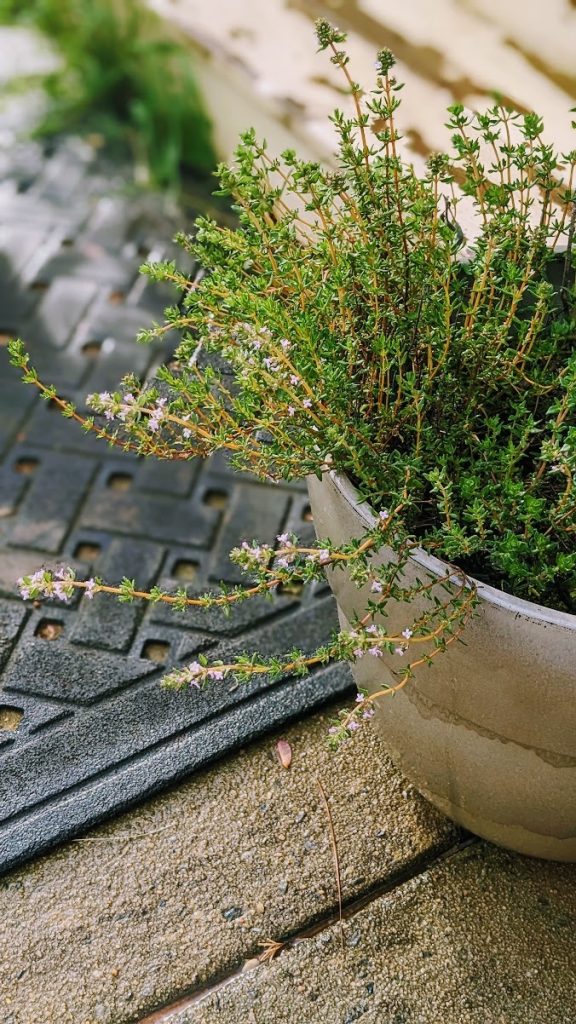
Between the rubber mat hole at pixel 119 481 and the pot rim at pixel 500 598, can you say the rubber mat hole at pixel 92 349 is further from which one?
the pot rim at pixel 500 598

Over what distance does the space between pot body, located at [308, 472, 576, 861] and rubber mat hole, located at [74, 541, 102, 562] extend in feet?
3.20

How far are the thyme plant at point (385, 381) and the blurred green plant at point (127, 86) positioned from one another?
2548 mm

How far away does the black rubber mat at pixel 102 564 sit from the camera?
2.17 m

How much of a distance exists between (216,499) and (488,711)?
4.61 ft

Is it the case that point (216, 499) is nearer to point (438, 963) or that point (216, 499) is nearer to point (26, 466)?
point (26, 466)

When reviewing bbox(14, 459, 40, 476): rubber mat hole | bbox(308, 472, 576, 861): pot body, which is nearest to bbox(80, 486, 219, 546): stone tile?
bbox(14, 459, 40, 476): rubber mat hole

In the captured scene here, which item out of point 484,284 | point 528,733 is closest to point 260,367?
point 484,284

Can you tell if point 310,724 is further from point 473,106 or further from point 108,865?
point 473,106

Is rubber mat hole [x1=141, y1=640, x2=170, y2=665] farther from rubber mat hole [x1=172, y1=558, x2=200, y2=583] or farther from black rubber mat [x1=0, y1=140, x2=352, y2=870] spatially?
rubber mat hole [x1=172, y1=558, x2=200, y2=583]

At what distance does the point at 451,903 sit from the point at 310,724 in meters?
0.52

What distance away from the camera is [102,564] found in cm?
261

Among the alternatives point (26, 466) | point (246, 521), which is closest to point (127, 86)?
point (26, 466)

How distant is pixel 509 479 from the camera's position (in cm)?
150

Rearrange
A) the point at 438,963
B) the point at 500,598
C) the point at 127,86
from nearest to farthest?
1. the point at 500,598
2. the point at 438,963
3. the point at 127,86
